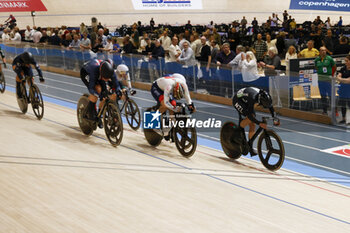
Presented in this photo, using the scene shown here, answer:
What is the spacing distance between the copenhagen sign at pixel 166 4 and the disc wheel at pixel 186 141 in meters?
24.1

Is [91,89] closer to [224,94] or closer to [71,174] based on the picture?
[71,174]

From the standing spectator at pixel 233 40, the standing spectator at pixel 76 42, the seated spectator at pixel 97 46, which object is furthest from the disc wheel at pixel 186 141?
the standing spectator at pixel 233 40

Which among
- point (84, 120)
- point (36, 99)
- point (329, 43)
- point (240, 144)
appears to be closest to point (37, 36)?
point (36, 99)

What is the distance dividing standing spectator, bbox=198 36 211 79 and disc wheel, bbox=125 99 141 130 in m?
3.22

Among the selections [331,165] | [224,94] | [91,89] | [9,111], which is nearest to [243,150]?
[331,165]

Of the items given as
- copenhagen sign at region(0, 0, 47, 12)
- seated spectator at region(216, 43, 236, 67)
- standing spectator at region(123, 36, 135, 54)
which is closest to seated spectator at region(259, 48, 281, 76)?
seated spectator at region(216, 43, 236, 67)

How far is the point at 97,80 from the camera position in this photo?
25.4ft

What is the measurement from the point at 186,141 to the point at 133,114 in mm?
1915

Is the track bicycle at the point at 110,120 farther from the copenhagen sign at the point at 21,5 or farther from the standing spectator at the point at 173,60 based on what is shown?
the copenhagen sign at the point at 21,5

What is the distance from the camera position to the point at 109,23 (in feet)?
103

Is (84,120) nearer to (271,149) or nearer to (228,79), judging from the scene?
(271,149)

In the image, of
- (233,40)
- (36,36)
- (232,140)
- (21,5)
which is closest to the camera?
(232,140)

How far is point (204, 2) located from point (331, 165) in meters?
27.0

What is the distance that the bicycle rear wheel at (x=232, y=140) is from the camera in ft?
23.6
